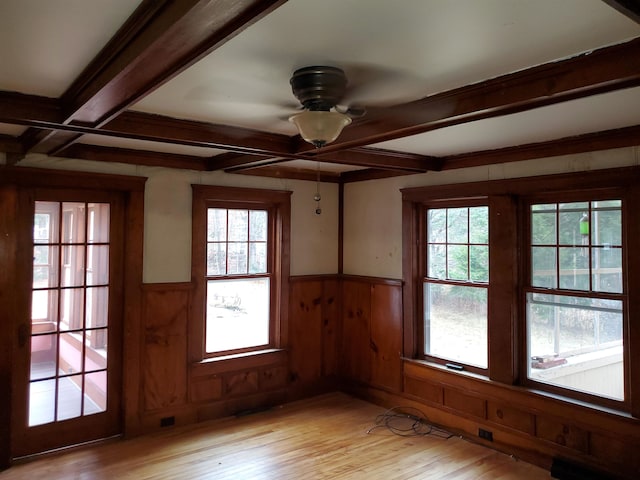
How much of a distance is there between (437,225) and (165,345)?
282cm

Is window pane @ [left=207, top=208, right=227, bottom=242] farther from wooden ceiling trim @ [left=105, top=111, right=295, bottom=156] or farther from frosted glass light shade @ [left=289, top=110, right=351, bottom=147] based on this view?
frosted glass light shade @ [left=289, top=110, right=351, bottom=147]

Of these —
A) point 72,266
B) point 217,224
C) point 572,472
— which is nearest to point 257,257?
point 217,224

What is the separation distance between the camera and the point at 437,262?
459 centimetres

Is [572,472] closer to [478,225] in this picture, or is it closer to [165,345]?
[478,225]

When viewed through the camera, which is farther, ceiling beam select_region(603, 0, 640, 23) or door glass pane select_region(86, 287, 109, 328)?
door glass pane select_region(86, 287, 109, 328)

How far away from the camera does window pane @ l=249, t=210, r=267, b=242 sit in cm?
495

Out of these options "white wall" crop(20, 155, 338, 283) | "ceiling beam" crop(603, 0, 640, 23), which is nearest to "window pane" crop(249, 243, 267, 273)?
"white wall" crop(20, 155, 338, 283)

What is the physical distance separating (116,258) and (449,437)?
3.35 m

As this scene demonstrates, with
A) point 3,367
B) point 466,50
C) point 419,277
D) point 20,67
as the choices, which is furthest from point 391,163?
point 3,367

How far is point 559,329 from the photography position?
370 cm

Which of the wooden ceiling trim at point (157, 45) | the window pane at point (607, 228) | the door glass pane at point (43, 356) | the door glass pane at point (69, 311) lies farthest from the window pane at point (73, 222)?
the window pane at point (607, 228)

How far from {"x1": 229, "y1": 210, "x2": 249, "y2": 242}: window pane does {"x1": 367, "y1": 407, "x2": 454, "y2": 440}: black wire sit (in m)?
Result: 2.27

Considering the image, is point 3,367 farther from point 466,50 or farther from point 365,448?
point 466,50

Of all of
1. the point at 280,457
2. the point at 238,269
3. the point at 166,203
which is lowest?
the point at 280,457
